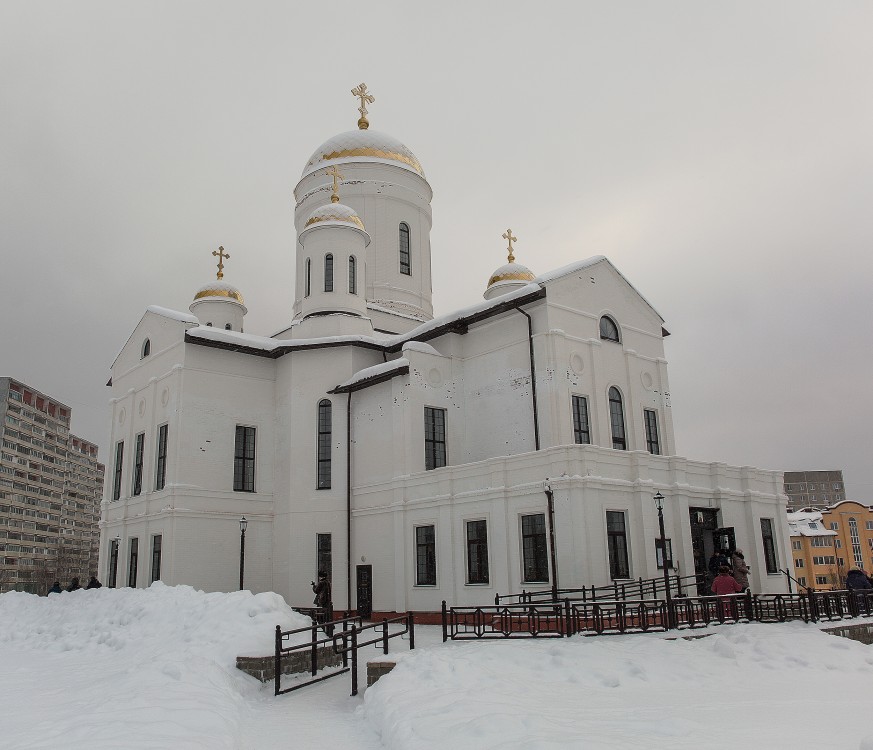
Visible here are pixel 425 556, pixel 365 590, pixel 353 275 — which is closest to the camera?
pixel 425 556

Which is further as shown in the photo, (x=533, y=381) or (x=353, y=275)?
(x=353, y=275)

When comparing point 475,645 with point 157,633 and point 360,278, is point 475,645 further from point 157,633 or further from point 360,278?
point 360,278

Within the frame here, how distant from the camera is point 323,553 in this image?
91.5ft

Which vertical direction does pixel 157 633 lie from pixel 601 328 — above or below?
below

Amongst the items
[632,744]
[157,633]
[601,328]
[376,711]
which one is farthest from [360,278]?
[632,744]

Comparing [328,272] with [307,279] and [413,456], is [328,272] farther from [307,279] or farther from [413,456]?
[413,456]

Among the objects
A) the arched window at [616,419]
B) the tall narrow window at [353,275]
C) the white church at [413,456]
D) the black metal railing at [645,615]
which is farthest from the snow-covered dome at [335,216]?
the black metal railing at [645,615]

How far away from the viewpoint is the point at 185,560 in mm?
27016

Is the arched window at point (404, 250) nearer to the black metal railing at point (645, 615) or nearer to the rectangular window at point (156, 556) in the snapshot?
the rectangular window at point (156, 556)

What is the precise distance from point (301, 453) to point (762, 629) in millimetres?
17543

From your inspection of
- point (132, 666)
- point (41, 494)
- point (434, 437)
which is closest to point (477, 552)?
point (434, 437)

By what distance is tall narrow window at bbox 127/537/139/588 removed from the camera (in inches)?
1153

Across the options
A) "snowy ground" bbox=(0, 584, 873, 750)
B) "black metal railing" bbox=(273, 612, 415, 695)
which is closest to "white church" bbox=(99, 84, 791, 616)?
"snowy ground" bbox=(0, 584, 873, 750)

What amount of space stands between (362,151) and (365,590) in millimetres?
20565
